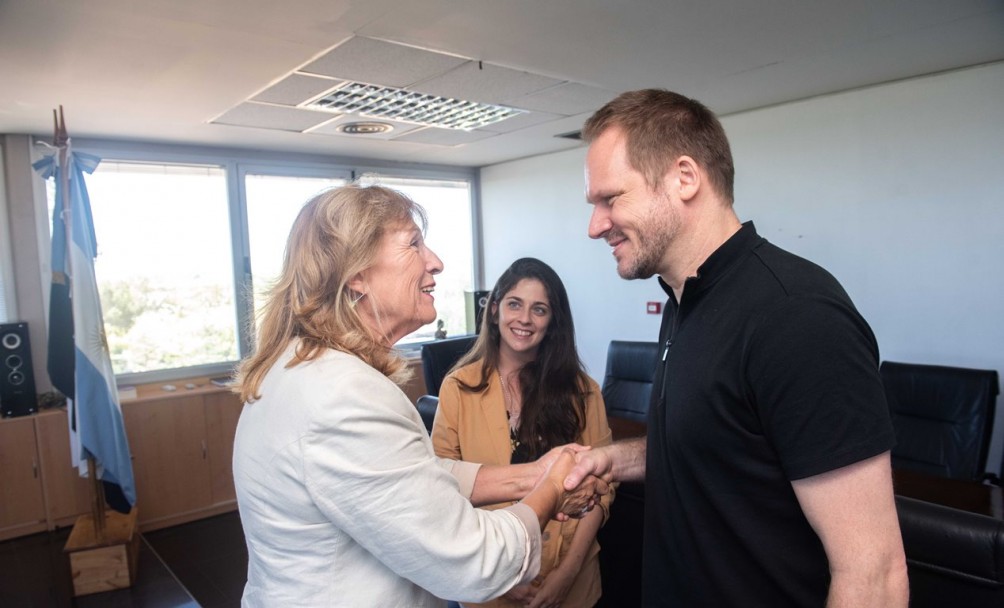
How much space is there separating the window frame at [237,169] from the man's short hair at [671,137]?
9.99 ft

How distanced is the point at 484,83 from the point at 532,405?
6.50ft

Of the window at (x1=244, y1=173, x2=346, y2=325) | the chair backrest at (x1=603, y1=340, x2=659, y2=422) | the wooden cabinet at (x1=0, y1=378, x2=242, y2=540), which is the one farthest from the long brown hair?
the window at (x1=244, y1=173, x2=346, y2=325)

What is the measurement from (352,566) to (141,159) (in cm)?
445

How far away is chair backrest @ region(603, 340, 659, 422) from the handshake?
2.31 metres

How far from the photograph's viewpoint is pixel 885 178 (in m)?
3.55

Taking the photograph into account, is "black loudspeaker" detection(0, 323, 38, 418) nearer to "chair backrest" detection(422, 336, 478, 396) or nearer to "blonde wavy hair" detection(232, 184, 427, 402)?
"chair backrest" detection(422, 336, 478, 396)

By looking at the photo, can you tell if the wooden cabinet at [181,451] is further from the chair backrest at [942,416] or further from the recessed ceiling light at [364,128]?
the chair backrest at [942,416]

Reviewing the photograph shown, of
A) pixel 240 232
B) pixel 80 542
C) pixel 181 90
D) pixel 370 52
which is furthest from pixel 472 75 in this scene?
pixel 80 542

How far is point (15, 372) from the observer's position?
385cm

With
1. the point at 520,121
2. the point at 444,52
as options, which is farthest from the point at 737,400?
the point at 520,121

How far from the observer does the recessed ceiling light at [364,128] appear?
161 inches

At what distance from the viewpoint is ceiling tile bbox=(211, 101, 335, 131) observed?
3.54 m

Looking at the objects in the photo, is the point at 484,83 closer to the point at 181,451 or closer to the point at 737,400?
the point at 737,400

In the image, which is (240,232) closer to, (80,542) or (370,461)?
(80,542)
